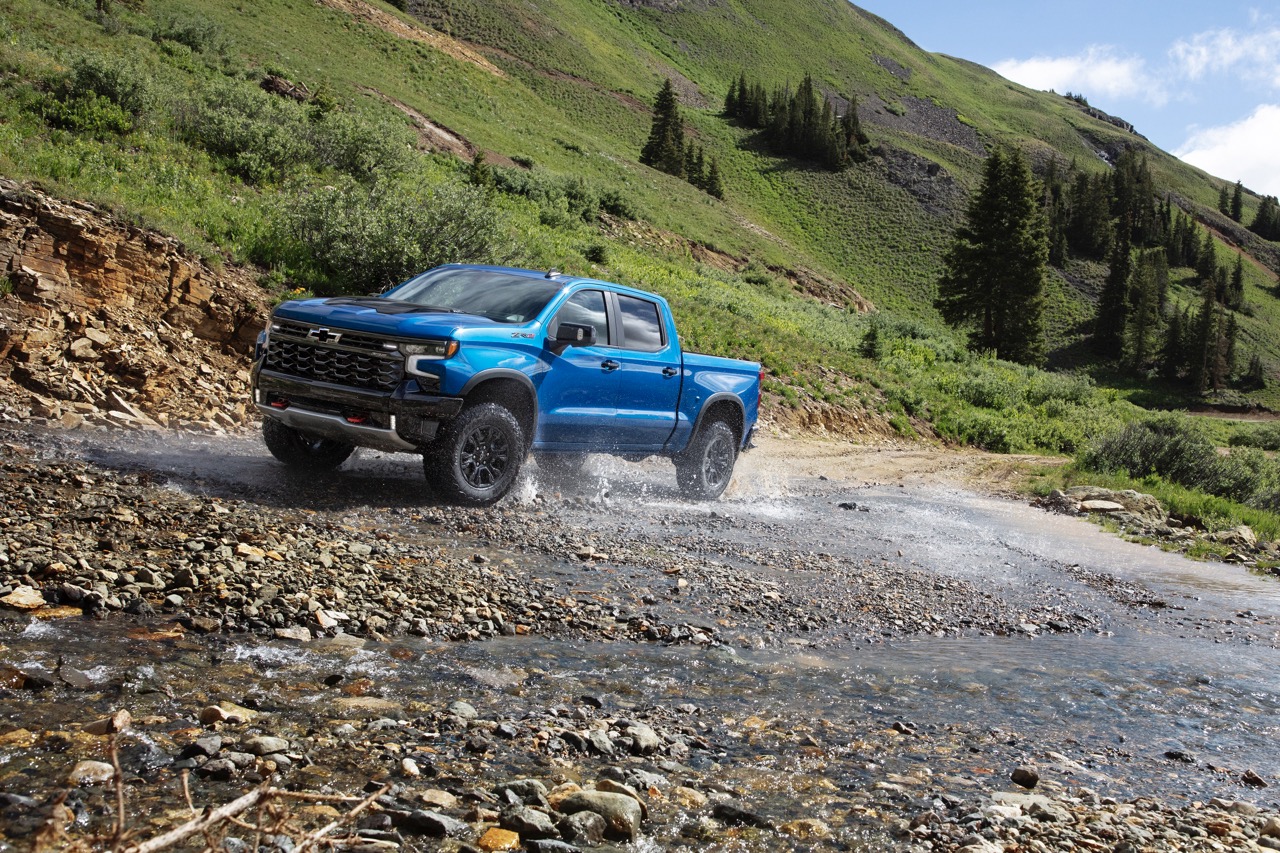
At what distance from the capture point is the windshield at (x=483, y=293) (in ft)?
27.1

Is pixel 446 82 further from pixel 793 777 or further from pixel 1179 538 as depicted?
pixel 793 777

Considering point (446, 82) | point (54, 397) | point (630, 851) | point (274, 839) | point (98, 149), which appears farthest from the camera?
point (446, 82)

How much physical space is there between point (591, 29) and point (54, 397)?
11160 centimetres

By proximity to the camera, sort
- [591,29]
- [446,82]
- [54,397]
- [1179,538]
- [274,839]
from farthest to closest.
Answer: [591,29], [446,82], [1179,538], [54,397], [274,839]

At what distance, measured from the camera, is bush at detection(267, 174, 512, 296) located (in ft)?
45.4

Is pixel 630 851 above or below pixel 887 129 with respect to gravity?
below

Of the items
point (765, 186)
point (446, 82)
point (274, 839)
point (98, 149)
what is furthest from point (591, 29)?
point (274, 839)

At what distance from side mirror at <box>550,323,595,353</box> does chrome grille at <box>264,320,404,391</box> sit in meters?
1.51

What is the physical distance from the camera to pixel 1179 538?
13.2m

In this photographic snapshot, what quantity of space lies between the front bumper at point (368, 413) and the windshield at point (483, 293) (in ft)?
4.12

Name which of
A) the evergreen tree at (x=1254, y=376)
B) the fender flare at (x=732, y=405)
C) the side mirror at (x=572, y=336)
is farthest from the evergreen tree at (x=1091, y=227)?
the side mirror at (x=572, y=336)

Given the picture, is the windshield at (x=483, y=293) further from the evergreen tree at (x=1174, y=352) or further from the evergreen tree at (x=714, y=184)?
the evergreen tree at (x=1174, y=352)

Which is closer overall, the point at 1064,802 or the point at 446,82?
the point at 1064,802

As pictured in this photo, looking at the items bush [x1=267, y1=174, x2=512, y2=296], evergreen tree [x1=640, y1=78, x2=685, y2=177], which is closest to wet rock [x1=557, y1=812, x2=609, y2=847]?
bush [x1=267, y1=174, x2=512, y2=296]
